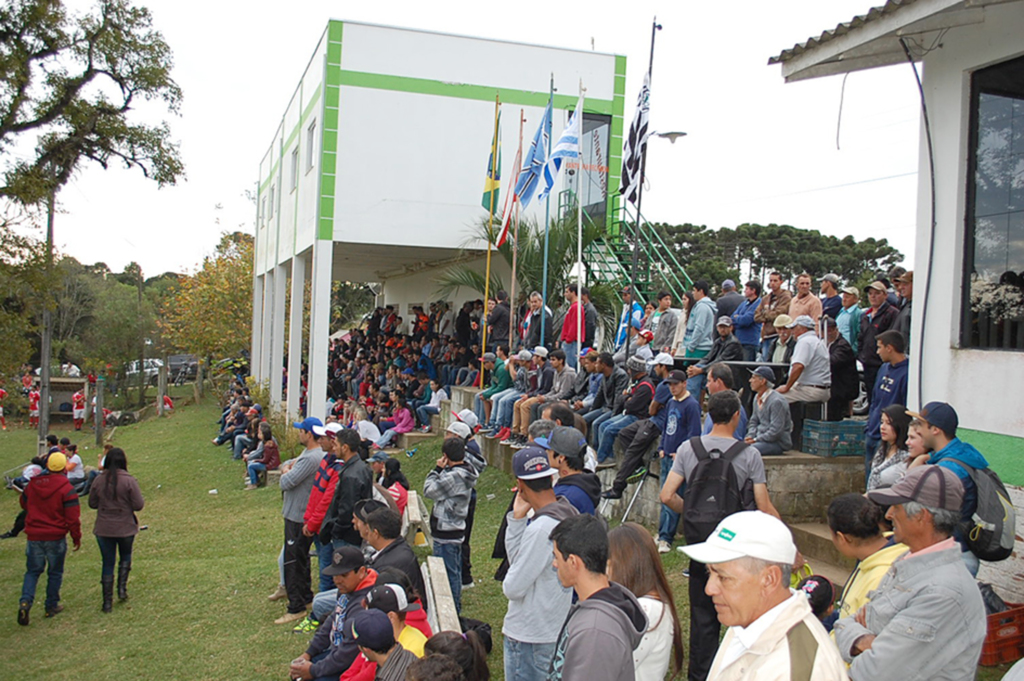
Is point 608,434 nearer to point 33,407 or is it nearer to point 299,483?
point 299,483

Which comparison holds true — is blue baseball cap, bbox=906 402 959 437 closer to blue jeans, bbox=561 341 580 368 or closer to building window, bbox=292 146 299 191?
blue jeans, bbox=561 341 580 368

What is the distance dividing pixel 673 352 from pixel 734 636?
29.4ft

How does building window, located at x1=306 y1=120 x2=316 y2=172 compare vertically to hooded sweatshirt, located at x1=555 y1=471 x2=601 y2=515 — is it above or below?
above

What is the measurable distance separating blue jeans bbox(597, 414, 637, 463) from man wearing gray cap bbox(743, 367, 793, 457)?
2.01m

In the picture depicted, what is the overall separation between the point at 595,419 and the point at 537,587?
6290 millimetres

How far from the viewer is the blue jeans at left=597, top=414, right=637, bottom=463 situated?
9797 millimetres

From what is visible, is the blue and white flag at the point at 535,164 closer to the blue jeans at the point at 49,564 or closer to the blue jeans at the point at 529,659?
the blue jeans at the point at 49,564

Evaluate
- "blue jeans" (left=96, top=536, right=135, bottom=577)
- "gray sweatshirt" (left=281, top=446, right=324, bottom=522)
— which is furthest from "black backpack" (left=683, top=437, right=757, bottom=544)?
"blue jeans" (left=96, top=536, right=135, bottom=577)

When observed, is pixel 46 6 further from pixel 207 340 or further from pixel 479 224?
pixel 207 340

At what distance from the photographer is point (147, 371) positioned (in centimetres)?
4594

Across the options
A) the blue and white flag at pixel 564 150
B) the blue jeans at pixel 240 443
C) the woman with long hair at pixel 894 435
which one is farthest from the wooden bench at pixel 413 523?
the blue jeans at pixel 240 443

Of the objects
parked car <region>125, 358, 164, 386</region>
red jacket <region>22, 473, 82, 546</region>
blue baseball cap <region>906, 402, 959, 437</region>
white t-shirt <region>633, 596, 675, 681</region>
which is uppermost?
blue baseball cap <region>906, 402, 959, 437</region>

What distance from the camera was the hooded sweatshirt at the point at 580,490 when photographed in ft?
15.0

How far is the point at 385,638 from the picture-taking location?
13.3ft
